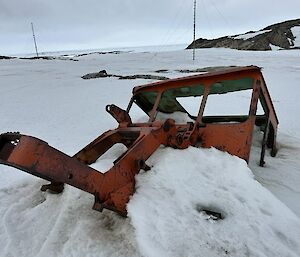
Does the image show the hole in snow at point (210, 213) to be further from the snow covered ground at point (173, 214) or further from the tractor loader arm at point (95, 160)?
the tractor loader arm at point (95, 160)

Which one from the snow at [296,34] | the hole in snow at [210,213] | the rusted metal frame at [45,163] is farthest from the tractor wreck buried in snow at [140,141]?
the snow at [296,34]

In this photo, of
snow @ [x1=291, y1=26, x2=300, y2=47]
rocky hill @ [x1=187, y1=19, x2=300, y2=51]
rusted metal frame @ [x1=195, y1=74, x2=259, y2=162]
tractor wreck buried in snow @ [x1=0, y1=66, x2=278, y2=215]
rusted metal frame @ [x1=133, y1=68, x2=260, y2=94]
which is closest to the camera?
tractor wreck buried in snow @ [x1=0, y1=66, x2=278, y2=215]

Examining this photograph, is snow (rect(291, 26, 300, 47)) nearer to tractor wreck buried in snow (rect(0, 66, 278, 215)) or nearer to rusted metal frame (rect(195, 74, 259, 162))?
tractor wreck buried in snow (rect(0, 66, 278, 215))

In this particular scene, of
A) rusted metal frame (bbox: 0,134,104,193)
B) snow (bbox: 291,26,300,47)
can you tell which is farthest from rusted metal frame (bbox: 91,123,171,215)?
snow (bbox: 291,26,300,47)

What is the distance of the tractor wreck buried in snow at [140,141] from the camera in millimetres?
1967

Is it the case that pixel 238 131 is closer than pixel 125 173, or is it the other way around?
pixel 125 173

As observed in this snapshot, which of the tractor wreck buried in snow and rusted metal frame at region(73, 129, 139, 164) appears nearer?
the tractor wreck buried in snow

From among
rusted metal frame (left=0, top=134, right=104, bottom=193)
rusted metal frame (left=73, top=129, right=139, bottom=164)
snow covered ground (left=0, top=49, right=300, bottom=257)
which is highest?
rusted metal frame (left=0, top=134, right=104, bottom=193)

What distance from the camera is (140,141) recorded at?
2844 millimetres

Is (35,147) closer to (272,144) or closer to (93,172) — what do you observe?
Result: (93,172)

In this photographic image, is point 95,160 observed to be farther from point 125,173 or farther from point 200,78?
point 200,78

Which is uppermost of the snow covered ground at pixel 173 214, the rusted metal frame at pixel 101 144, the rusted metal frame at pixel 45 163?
the rusted metal frame at pixel 45 163

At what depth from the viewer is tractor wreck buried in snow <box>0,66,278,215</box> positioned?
1.97 meters

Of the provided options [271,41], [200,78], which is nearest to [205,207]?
[200,78]
